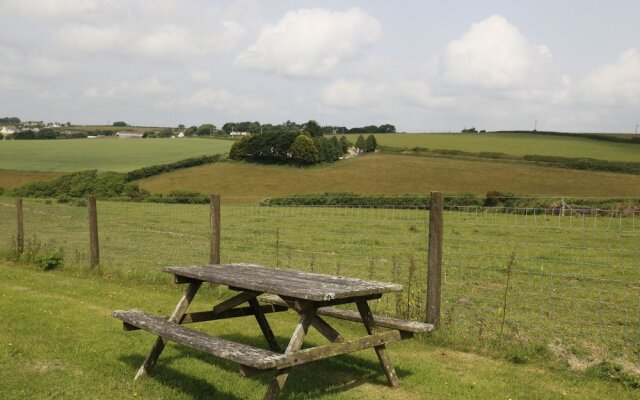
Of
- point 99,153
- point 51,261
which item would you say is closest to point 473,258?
point 51,261

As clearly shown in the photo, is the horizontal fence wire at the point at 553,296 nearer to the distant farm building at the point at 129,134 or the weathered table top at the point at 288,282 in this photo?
the weathered table top at the point at 288,282

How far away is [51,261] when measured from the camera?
1286cm

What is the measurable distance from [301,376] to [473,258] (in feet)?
33.4

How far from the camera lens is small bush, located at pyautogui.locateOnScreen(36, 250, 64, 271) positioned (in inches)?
506

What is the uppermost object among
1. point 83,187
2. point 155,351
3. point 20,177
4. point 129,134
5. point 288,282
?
point 129,134

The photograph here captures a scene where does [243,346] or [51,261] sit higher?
[243,346]

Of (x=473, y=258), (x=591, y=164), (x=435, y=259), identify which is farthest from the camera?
(x=591, y=164)

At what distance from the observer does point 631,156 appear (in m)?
60.6

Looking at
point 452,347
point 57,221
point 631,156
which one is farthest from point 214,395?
point 631,156

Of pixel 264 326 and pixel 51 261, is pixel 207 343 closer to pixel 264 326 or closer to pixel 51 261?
pixel 264 326

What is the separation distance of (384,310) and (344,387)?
2666mm

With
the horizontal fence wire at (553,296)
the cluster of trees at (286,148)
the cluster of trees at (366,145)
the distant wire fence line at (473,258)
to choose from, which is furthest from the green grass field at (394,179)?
the horizontal fence wire at (553,296)

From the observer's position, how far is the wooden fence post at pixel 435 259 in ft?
24.2

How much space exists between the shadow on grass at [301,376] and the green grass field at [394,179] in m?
41.4
